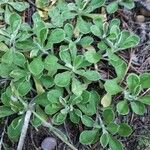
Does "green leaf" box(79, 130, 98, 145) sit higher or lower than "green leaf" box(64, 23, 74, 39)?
lower

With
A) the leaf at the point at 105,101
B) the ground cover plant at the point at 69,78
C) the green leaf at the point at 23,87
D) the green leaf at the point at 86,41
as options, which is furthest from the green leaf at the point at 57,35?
the leaf at the point at 105,101

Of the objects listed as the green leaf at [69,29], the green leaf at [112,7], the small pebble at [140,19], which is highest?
the green leaf at [112,7]

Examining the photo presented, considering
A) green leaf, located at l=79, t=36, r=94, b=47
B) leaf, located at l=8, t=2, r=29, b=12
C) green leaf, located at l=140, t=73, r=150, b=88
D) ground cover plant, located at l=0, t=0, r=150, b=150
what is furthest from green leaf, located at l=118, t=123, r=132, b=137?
leaf, located at l=8, t=2, r=29, b=12

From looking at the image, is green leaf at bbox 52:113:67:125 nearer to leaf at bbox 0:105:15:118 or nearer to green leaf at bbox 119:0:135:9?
leaf at bbox 0:105:15:118

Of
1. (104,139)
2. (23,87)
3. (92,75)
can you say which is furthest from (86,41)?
(104,139)

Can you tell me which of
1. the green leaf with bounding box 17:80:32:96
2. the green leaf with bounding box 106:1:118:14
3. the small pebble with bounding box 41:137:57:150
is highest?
the green leaf with bounding box 106:1:118:14

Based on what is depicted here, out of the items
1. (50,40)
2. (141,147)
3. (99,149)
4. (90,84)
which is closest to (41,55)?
(50,40)

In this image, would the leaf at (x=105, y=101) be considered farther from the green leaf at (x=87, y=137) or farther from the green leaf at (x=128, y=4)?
the green leaf at (x=128, y=4)
